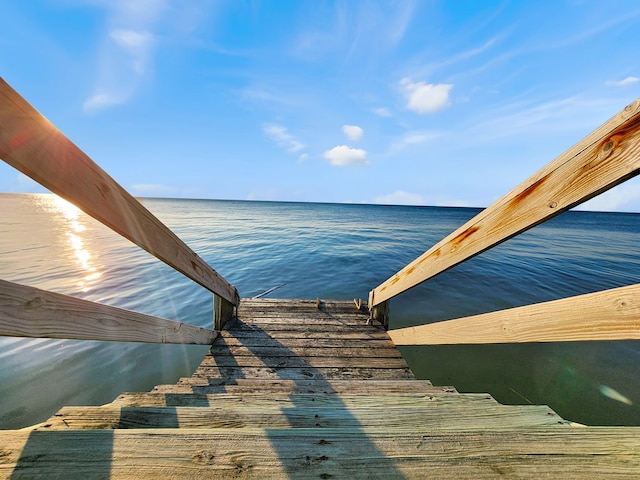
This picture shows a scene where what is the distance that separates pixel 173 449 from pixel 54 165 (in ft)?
3.59

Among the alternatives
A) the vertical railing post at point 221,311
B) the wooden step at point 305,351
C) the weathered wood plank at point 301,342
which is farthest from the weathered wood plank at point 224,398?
the vertical railing post at point 221,311

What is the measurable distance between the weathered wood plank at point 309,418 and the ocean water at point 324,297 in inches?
155

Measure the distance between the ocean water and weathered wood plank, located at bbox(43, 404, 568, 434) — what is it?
12.9ft

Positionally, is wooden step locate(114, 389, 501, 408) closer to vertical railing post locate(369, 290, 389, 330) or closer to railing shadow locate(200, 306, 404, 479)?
railing shadow locate(200, 306, 404, 479)

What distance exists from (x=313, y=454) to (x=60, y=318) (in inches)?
46.6

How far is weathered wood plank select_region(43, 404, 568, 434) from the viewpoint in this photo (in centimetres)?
111

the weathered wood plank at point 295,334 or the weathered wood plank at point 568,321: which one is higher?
the weathered wood plank at point 568,321

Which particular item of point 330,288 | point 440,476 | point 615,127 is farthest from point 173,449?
point 330,288

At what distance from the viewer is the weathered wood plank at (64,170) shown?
31.1 inches

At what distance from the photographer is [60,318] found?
3.58 ft

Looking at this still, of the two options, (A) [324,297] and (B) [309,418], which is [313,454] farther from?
(A) [324,297]

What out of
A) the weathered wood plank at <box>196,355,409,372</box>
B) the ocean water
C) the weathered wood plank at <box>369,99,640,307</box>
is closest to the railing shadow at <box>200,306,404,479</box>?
the weathered wood plank at <box>369,99,640,307</box>

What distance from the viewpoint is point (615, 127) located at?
83 cm

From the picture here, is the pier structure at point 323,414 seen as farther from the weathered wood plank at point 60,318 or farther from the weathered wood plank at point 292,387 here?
the weathered wood plank at point 292,387
